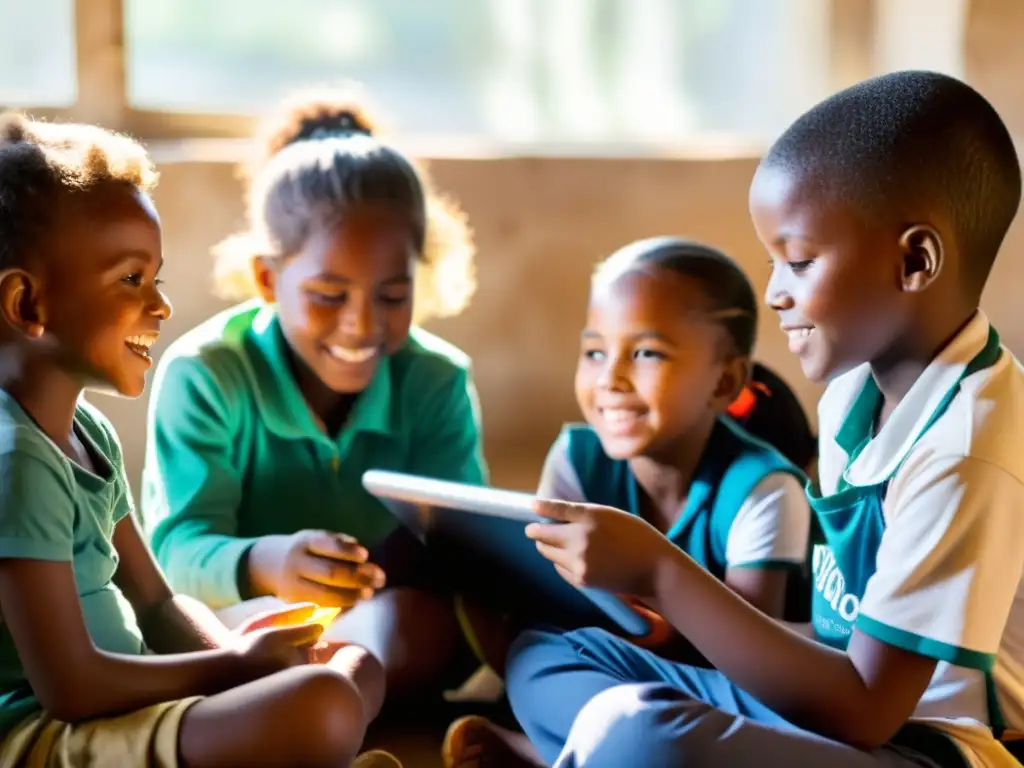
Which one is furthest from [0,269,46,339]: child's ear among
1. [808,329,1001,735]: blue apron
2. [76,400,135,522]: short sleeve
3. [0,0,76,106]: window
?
[0,0,76,106]: window

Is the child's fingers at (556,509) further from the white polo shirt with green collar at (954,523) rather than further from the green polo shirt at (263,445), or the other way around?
the green polo shirt at (263,445)

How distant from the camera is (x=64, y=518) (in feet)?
2.56

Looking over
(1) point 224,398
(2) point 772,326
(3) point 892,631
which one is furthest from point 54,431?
(2) point 772,326

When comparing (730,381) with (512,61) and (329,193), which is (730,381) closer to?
(329,193)

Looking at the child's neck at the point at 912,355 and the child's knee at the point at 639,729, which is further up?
the child's neck at the point at 912,355

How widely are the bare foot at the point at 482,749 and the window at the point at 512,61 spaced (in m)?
1.01

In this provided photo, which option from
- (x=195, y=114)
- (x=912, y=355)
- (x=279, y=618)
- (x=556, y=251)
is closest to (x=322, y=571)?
(x=279, y=618)

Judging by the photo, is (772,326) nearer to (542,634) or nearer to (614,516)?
(542,634)

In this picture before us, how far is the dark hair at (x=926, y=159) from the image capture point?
802mm

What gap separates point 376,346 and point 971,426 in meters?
0.64

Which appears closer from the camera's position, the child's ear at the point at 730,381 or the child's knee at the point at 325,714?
the child's knee at the point at 325,714

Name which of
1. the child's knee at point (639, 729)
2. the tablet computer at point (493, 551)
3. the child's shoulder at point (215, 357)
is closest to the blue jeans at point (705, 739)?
the child's knee at point (639, 729)

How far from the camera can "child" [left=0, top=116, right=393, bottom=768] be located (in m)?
0.76

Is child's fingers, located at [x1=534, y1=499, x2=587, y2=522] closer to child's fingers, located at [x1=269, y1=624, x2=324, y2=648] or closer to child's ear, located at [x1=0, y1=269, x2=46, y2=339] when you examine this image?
child's fingers, located at [x1=269, y1=624, x2=324, y2=648]
